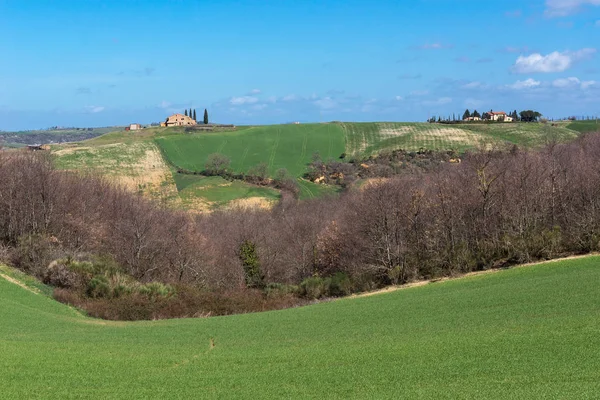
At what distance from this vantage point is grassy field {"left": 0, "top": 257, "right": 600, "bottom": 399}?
15.1m

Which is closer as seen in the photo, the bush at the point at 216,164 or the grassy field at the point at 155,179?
the grassy field at the point at 155,179

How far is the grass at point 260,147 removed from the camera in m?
124

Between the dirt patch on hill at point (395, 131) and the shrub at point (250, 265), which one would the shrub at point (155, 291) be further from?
the dirt patch on hill at point (395, 131)

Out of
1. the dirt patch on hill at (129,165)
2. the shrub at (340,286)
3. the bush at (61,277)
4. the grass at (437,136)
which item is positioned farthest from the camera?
the grass at (437,136)

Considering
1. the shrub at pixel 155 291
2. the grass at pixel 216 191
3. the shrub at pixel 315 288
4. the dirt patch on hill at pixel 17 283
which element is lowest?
the shrub at pixel 315 288

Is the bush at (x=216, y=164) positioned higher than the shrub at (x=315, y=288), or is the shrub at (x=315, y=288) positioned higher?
the bush at (x=216, y=164)

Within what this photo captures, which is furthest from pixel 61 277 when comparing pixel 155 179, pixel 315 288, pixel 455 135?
pixel 455 135

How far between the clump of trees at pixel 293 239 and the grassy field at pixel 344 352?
12.5m

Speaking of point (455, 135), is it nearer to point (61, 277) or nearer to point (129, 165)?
point (129, 165)

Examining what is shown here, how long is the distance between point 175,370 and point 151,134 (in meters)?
153

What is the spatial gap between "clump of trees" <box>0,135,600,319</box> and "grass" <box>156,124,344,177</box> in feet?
156

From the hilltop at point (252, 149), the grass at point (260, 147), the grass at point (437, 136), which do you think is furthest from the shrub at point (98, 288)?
the grass at point (437, 136)

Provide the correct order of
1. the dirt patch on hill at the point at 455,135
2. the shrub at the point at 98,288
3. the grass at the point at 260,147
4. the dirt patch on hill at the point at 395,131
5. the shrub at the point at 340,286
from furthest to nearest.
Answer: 1. the dirt patch on hill at the point at 395,131
2. the dirt patch on hill at the point at 455,135
3. the grass at the point at 260,147
4. the shrub at the point at 340,286
5. the shrub at the point at 98,288

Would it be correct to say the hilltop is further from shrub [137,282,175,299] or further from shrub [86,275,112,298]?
shrub [86,275,112,298]
